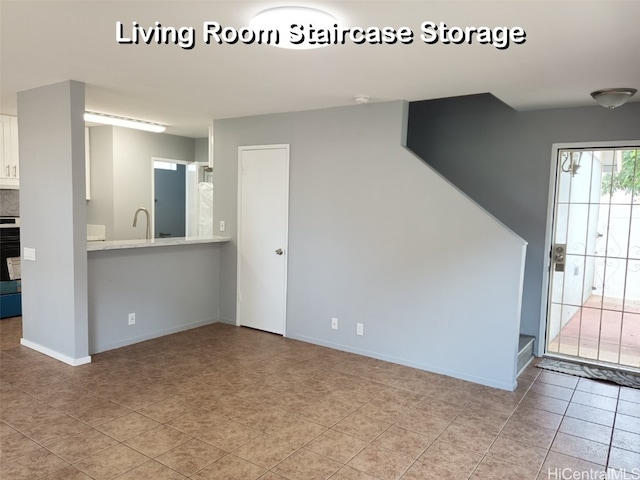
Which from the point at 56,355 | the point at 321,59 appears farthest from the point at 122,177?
the point at 321,59

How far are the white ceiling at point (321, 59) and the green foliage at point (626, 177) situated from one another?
53 centimetres

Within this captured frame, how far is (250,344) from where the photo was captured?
4625 millimetres

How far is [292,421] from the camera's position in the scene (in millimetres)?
3016

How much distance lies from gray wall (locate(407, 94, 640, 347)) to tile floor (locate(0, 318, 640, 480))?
1.29m

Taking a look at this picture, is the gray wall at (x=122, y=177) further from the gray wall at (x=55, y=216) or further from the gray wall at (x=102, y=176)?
the gray wall at (x=55, y=216)

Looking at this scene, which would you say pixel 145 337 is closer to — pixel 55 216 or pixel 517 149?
pixel 55 216

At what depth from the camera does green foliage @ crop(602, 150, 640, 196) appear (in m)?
4.05

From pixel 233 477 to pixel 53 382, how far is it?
1946 mm

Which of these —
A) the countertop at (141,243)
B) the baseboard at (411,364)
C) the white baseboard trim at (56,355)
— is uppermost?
the countertop at (141,243)

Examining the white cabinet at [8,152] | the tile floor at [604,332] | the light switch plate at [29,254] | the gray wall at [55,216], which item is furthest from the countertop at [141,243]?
the tile floor at [604,332]

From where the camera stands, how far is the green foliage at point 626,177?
4047 millimetres

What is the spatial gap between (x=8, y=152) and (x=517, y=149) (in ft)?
18.6

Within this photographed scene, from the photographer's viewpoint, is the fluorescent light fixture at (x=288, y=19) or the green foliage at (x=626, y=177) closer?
the fluorescent light fixture at (x=288, y=19)

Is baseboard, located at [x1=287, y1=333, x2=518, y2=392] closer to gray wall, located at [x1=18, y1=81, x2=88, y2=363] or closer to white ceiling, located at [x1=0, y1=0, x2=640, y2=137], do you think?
gray wall, located at [x1=18, y1=81, x2=88, y2=363]
